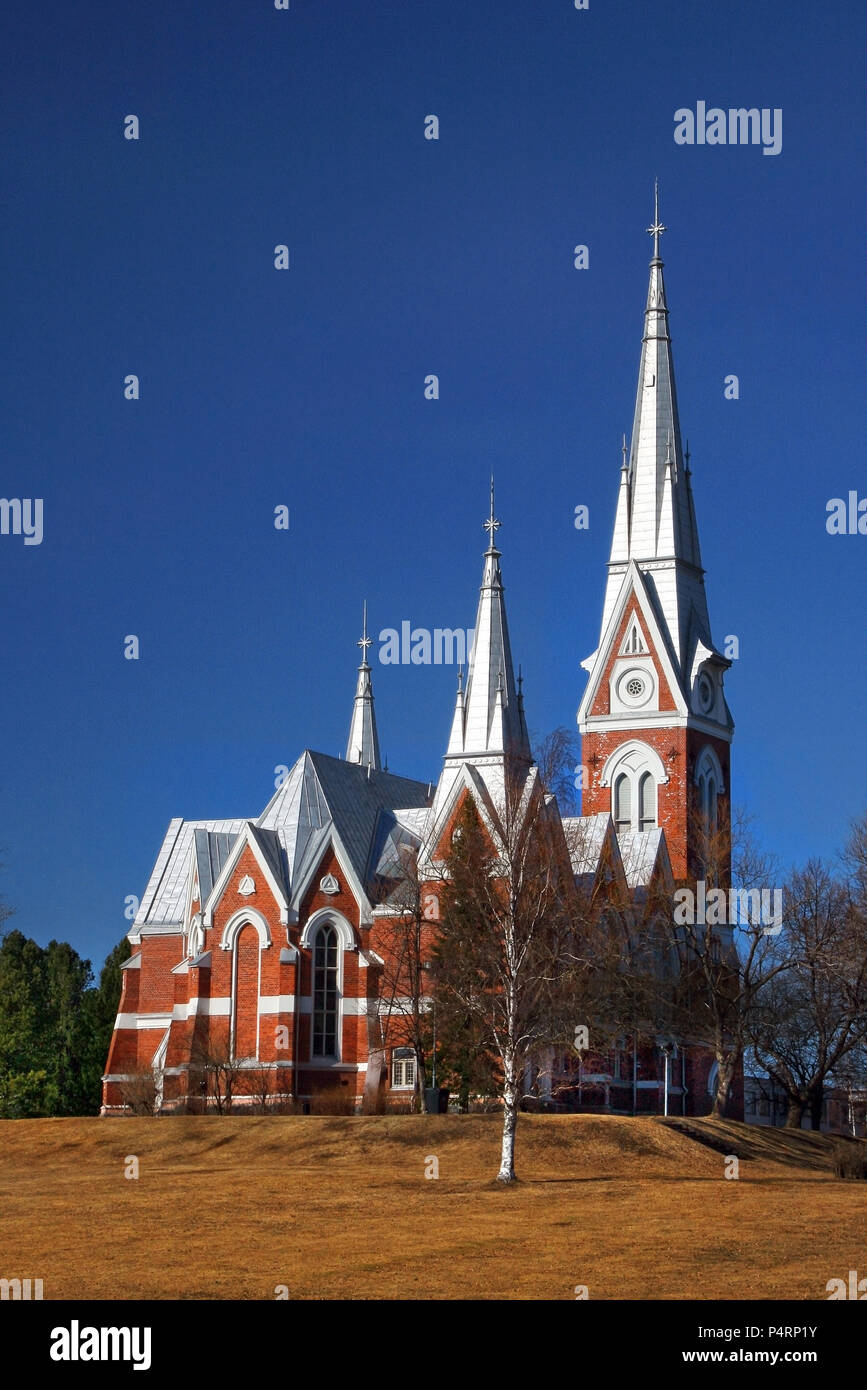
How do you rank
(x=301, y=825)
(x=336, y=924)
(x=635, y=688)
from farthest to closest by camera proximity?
(x=635, y=688) < (x=301, y=825) < (x=336, y=924)

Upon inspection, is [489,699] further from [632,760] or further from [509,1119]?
[509,1119]

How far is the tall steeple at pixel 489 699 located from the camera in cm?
6694

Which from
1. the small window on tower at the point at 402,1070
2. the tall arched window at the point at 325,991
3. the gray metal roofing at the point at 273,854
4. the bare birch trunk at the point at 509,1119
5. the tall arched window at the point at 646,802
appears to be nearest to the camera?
the bare birch trunk at the point at 509,1119

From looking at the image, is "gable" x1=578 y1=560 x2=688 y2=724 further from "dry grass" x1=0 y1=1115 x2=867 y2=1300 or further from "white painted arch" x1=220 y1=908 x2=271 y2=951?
"dry grass" x1=0 y1=1115 x2=867 y2=1300

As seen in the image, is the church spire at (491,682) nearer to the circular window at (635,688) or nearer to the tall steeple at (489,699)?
the tall steeple at (489,699)

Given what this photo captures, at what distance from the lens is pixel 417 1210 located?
112ft

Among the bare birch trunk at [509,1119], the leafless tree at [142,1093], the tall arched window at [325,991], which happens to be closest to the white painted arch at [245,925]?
the tall arched window at [325,991]

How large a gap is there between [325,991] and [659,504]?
2614 centimetres

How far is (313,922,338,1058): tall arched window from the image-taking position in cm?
6256

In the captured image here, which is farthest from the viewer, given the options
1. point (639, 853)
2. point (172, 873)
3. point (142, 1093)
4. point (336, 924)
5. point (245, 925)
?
point (172, 873)

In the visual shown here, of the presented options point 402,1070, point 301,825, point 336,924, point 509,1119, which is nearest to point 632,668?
point 301,825

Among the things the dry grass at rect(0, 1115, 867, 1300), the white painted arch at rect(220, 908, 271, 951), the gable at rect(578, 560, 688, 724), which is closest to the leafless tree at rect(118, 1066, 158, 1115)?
the dry grass at rect(0, 1115, 867, 1300)

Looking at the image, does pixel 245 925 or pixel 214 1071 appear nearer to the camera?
pixel 214 1071

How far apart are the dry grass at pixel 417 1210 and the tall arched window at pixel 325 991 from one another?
11.6m
